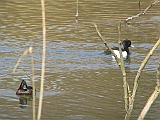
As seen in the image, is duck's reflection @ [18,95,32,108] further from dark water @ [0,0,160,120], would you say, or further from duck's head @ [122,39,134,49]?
duck's head @ [122,39,134,49]

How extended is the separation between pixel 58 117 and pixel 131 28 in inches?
411

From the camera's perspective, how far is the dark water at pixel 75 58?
10.2 m

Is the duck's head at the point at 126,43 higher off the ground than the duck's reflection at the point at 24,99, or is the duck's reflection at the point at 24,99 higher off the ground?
the duck's head at the point at 126,43

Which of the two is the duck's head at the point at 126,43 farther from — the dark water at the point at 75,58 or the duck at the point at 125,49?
the dark water at the point at 75,58

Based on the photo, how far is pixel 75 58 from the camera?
49.0 feet

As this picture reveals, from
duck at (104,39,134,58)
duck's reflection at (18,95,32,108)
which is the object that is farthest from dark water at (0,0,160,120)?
duck at (104,39,134,58)

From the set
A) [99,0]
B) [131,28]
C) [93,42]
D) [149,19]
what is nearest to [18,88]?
[93,42]

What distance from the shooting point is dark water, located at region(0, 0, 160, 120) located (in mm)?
10195

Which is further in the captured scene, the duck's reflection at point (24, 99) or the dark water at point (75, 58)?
the duck's reflection at point (24, 99)

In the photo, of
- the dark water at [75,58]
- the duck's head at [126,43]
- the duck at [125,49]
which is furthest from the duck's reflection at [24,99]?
the duck's head at [126,43]

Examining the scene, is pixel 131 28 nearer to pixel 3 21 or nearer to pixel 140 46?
pixel 140 46

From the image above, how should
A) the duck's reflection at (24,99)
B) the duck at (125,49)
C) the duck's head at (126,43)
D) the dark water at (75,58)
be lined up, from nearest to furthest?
the dark water at (75,58) < the duck's reflection at (24,99) < the duck at (125,49) < the duck's head at (126,43)

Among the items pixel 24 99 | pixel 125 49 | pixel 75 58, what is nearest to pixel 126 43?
pixel 125 49

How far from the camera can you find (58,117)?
9.55m
